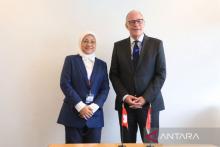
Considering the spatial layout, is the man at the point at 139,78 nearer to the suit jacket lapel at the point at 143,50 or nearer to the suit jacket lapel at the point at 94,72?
the suit jacket lapel at the point at 143,50

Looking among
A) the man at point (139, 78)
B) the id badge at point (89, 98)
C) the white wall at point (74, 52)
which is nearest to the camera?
the man at point (139, 78)

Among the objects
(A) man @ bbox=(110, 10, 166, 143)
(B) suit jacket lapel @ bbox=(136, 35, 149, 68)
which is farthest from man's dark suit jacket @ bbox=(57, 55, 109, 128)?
(B) suit jacket lapel @ bbox=(136, 35, 149, 68)

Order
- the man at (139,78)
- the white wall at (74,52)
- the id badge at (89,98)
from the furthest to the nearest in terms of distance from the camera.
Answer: the white wall at (74,52) → the id badge at (89,98) → the man at (139,78)

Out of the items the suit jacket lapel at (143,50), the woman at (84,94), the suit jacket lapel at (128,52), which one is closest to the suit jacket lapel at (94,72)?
the woman at (84,94)

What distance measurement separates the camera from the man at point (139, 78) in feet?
8.93

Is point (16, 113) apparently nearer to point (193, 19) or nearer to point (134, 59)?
point (134, 59)

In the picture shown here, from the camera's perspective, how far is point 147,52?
2766mm

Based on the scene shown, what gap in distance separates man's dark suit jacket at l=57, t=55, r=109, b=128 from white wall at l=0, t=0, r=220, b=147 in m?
0.46

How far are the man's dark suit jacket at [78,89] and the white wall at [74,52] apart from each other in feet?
1.50

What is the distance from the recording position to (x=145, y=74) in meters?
2.75

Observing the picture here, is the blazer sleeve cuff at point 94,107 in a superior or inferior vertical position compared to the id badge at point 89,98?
inferior

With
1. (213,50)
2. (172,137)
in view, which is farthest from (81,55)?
(213,50)

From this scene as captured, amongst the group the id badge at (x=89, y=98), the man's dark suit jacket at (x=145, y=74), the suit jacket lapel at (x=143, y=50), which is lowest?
the id badge at (x=89, y=98)

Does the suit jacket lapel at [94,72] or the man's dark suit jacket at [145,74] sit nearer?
the man's dark suit jacket at [145,74]
